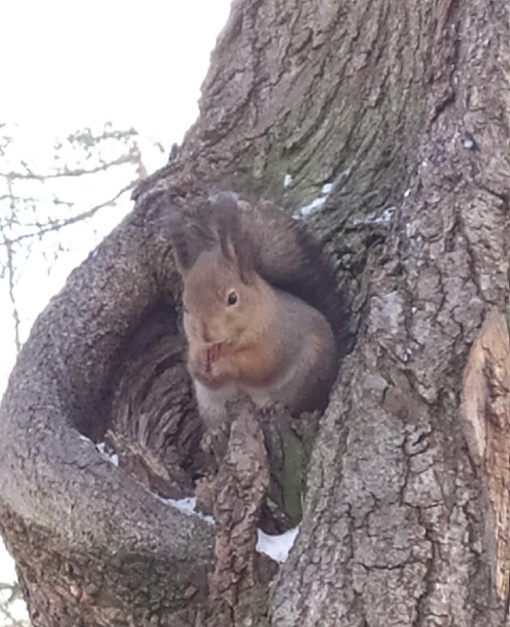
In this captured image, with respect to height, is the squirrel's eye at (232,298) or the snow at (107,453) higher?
the squirrel's eye at (232,298)

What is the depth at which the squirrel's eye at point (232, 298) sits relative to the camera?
2326 millimetres

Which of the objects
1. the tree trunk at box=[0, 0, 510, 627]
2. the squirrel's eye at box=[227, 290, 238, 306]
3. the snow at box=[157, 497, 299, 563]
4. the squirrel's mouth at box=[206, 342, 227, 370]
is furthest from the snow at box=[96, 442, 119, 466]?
the squirrel's eye at box=[227, 290, 238, 306]

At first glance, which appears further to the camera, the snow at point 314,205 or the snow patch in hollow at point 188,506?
the snow at point 314,205

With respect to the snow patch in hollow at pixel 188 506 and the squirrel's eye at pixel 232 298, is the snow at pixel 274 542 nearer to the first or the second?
the snow patch in hollow at pixel 188 506

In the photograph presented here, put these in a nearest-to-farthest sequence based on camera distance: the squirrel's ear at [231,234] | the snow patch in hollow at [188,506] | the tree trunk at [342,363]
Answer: the tree trunk at [342,363]
the snow patch in hollow at [188,506]
the squirrel's ear at [231,234]

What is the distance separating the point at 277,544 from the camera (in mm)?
1673

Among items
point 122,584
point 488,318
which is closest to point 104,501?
point 122,584

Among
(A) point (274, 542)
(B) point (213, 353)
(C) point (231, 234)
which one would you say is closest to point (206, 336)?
(B) point (213, 353)

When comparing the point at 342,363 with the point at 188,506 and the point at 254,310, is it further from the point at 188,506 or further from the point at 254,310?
the point at 254,310

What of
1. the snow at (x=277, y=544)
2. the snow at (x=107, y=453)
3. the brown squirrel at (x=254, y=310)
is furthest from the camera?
the brown squirrel at (x=254, y=310)

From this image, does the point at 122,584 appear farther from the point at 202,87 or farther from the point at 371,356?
the point at 202,87

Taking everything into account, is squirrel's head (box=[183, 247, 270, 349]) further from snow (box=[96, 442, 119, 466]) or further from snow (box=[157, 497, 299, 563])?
snow (box=[157, 497, 299, 563])

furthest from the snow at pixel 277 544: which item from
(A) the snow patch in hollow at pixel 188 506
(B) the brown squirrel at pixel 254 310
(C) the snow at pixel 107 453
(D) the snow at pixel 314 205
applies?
Answer: (D) the snow at pixel 314 205

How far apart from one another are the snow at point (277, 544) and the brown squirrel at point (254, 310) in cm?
48
